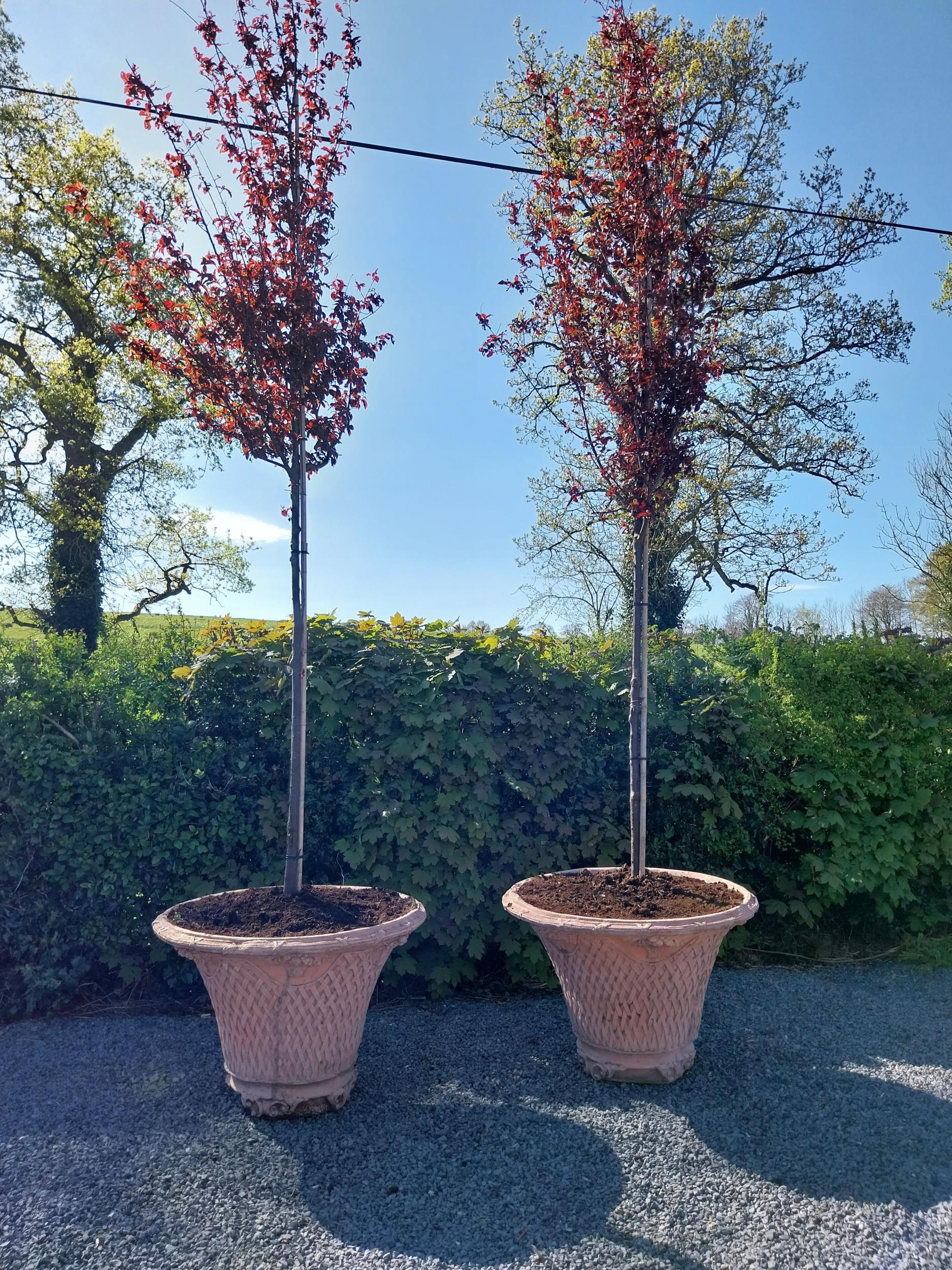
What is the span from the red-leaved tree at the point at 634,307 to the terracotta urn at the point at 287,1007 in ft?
3.94

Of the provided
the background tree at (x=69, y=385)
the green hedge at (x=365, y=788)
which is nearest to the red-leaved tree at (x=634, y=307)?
the green hedge at (x=365, y=788)

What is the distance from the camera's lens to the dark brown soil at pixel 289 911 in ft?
8.95

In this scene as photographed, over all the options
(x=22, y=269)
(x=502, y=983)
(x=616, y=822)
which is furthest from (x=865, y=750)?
(x=22, y=269)

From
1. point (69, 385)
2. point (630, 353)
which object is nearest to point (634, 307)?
point (630, 353)

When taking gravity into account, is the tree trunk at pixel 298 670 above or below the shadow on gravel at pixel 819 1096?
above

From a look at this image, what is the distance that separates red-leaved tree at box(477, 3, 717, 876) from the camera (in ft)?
10.7

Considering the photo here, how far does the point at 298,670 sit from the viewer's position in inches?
120

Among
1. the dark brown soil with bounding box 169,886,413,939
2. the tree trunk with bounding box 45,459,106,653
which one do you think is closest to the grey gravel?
the dark brown soil with bounding box 169,886,413,939

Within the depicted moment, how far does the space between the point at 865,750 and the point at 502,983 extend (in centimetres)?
222

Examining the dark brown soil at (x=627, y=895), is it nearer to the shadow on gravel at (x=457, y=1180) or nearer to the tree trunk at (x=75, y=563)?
the shadow on gravel at (x=457, y=1180)

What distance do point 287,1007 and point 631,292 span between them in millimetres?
3041

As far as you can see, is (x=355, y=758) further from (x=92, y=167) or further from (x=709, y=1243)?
(x=92, y=167)

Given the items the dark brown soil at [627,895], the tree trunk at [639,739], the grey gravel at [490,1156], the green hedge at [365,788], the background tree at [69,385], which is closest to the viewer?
the grey gravel at [490,1156]

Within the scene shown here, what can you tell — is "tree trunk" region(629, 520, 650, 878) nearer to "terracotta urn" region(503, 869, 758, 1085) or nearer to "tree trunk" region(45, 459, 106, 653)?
"terracotta urn" region(503, 869, 758, 1085)
